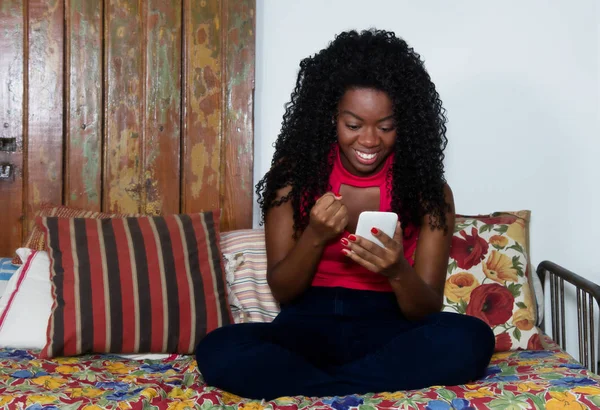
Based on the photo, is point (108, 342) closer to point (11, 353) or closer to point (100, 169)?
point (11, 353)

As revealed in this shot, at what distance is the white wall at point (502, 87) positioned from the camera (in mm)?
2393

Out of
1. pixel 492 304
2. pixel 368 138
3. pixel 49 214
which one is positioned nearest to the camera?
pixel 368 138

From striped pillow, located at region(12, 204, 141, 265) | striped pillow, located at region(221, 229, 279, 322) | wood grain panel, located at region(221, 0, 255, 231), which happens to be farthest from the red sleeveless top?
striped pillow, located at region(12, 204, 141, 265)

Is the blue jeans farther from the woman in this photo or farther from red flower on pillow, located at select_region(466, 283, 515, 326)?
red flower on pillow, located at select_region(466, 283, 515, 326)

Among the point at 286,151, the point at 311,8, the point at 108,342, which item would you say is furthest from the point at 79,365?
the point at 311,8

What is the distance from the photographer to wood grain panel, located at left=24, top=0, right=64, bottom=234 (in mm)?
2299

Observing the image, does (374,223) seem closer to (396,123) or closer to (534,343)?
(396,123)

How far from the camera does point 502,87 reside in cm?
242

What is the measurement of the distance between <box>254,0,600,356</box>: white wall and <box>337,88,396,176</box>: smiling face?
2.14 feet

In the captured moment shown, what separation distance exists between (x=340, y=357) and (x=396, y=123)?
23.1 inches

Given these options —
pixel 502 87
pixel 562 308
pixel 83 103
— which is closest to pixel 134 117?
pixel 83 103

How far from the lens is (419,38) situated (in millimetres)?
2398

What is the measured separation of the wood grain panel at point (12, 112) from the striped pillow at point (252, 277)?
70cm

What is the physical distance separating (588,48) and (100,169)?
165cm
